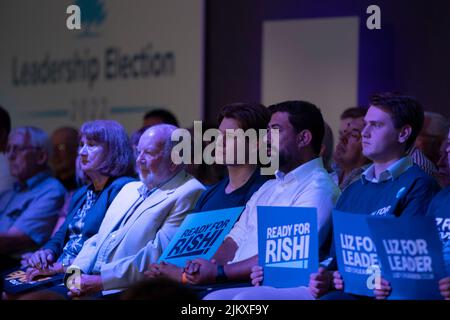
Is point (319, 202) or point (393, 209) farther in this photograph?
point (319, 202)

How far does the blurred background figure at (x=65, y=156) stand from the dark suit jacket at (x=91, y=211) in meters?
1.66

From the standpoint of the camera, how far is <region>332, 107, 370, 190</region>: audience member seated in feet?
17.0

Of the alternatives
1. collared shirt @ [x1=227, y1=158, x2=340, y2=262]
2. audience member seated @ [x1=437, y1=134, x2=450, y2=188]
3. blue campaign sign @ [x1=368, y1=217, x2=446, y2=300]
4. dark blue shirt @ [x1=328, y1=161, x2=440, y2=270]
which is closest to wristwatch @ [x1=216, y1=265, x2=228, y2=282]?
collared shirt @ [x1=227, y1=158, x2=340, y2=262]

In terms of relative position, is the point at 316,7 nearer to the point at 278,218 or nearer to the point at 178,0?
the point at 178,0

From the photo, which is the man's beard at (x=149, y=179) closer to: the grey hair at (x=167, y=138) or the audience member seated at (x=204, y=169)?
the grey hair at (x=167, y=138)

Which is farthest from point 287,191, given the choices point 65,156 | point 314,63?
point 65,156

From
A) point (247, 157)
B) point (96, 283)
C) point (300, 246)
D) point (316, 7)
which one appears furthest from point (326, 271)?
point (316, 7)

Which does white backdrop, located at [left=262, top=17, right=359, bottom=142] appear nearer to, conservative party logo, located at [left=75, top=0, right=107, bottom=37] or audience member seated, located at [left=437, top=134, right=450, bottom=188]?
conservative party logo, located at [left=75, top=0, right=107, bottom=37]

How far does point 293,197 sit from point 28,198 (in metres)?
2.46

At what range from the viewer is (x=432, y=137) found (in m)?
5.09

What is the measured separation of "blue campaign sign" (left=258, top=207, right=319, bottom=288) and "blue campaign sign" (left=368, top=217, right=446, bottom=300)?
0.37m

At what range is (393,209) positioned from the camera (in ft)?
12.5

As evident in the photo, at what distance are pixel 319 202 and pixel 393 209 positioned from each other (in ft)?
1.41

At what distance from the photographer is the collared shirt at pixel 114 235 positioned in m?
4.79
